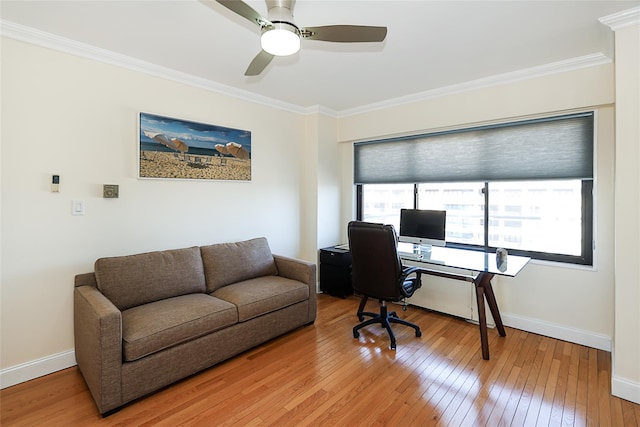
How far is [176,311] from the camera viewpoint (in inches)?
91.8

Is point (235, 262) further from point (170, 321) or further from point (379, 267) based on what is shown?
point (379, 267)

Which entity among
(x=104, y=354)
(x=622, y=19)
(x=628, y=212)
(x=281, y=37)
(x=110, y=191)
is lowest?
(x=104, y=354)

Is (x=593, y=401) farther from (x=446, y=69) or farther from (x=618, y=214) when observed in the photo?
(x=446, y=69)

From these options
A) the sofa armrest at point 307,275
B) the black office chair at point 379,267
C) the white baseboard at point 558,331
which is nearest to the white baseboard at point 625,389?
the white baseboard at point 558,331

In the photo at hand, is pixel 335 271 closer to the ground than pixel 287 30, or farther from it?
closer to the ground

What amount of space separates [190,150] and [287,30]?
72.8 inches

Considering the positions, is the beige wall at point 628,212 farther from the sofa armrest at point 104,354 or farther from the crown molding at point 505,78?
the sofa armrest at point 104,354

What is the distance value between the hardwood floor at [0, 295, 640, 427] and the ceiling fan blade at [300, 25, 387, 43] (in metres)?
2.30

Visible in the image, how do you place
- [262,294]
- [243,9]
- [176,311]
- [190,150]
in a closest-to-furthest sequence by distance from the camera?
[243,9] < [176,311] < [262,294] < [190,150]

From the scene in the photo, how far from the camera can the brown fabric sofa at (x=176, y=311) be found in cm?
196

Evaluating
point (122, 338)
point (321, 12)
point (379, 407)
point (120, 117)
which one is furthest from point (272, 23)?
point (379, 407)

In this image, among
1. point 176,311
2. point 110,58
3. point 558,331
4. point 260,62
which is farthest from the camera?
point 558,331

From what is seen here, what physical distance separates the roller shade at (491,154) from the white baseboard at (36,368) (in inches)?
145

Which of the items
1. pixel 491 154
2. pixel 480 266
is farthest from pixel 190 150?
pixel 491 154
